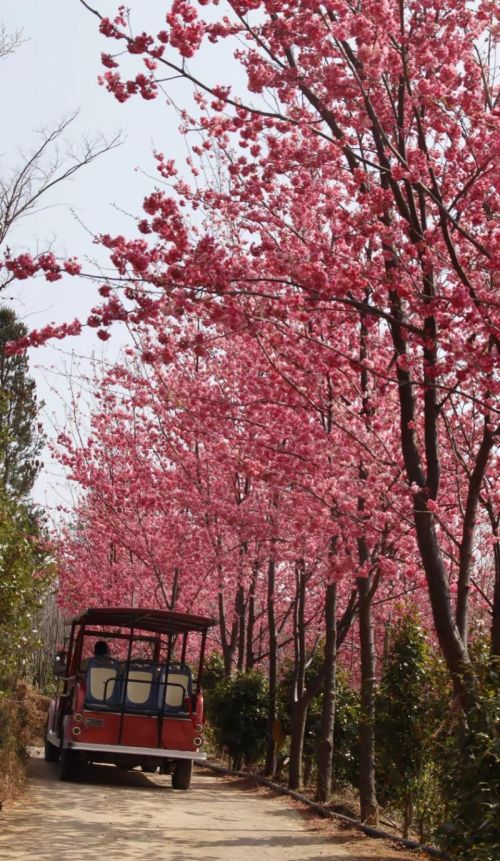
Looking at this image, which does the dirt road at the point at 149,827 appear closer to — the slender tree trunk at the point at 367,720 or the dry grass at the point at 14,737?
the dry grass at the point at 14,737

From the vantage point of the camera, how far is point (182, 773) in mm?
14664

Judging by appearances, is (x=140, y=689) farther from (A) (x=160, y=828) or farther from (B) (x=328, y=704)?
(A) (x=160, y=828)

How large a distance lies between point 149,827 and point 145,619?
538 cm

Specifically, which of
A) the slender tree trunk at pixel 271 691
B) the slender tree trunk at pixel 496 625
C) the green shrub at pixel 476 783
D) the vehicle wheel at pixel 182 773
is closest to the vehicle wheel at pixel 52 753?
the slender tree trunk at pixel 271 691

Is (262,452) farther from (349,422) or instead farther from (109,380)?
(109,380)

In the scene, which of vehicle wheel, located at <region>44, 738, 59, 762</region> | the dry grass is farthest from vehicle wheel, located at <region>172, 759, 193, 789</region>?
vehicle wheel, located at <region>44, 738, 59, 762</region>

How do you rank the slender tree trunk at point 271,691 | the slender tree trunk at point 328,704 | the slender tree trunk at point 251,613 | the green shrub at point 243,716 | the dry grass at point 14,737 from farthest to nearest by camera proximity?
1. the slender tree trunk at point 251,613
2. the green shrub at point 243,716
3. the slender tree trunk at point 271,691
4. the slender tree trunk at point 328,704
5. the dry grass at point 14,737

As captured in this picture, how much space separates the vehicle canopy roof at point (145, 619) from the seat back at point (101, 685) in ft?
2.48

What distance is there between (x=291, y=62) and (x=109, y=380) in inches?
420

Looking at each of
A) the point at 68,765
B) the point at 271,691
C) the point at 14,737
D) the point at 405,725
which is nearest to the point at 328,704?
the point at 405,725

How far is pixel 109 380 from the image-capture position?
63.9ft

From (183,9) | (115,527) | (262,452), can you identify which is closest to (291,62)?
(183,9)

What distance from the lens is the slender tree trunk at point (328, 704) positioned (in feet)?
45.4

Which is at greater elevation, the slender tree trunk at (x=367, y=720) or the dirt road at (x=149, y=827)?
the slender tree trunk at (x=367, y=720)
